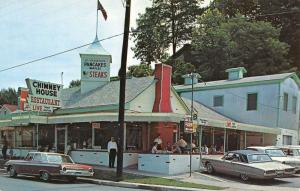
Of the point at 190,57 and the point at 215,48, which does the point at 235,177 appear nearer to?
the point at 215,48

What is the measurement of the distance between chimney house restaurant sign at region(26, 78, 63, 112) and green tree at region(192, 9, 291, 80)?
30.9m

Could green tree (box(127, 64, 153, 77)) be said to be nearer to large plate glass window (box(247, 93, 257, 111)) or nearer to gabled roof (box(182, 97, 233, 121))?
gabled roof (box(182, 97, 233, 121))

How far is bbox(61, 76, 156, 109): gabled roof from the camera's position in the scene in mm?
32375

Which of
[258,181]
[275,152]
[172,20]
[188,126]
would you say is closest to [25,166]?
[188,126]

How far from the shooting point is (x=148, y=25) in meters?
79.2

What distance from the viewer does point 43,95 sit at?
3244 centimetres

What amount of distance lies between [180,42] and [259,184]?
6092cm

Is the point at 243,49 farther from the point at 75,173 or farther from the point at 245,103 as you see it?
the point at 75,173

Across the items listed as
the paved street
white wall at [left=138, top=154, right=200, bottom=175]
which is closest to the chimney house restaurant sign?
white wall at [left=138, top=154, right=200, bottom=175]

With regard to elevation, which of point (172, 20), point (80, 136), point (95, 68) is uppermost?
point (172, 20)

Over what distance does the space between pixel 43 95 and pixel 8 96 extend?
236 ft

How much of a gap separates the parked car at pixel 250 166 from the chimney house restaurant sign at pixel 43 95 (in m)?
12.0

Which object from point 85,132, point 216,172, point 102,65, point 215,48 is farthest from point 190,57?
point 216,172

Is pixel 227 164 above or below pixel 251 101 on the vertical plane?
below
